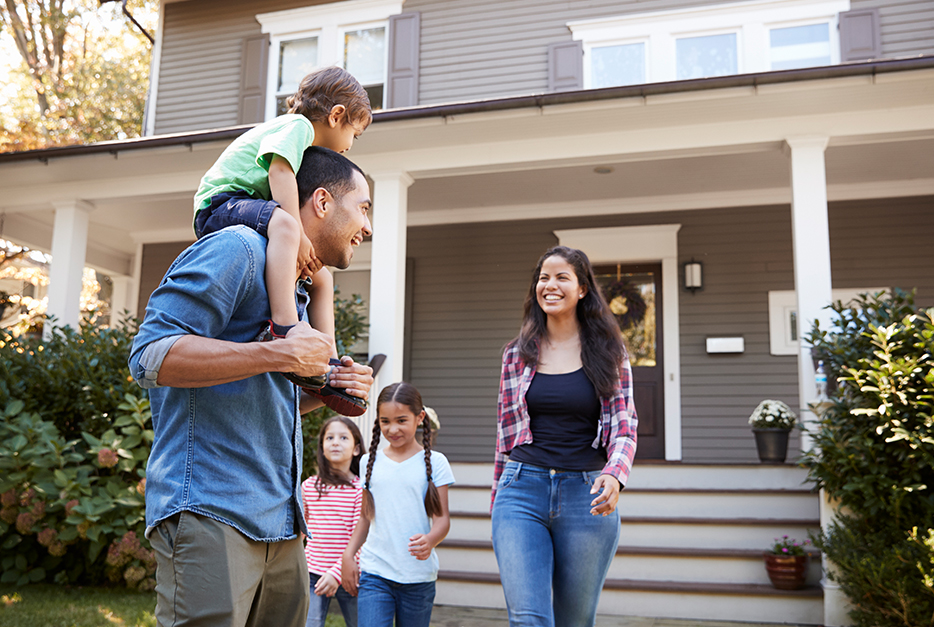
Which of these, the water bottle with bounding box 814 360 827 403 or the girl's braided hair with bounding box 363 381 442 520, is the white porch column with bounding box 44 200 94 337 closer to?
the girl's braided hair with bounding box 363 381 442 520

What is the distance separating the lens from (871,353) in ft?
15.3

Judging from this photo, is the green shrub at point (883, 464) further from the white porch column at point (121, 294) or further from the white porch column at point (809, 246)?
the white porch column at point (121, 294)

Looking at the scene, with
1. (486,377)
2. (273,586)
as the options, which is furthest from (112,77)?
(273,586)

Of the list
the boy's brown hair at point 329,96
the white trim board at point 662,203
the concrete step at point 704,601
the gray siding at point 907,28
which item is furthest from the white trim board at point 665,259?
the boy's brown hair at point 329,96

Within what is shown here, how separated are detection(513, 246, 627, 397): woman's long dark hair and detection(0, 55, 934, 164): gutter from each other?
3.24 meters

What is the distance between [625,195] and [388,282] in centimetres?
308

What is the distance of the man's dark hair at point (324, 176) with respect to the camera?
1.55 metres

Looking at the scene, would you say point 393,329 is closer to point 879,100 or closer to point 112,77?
point 879,100

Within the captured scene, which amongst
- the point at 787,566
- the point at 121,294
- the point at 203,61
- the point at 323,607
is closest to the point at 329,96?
the point at 323,607

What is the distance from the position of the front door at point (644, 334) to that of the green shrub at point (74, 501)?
497 centimetres

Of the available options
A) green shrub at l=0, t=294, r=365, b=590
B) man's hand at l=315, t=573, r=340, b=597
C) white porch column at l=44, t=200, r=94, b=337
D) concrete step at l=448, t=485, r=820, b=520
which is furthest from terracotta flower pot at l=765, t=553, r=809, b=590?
white porch column at l=44, t=200, r=94, b=337

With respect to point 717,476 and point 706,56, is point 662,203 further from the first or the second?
point 717,476

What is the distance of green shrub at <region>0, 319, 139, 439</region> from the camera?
5.79 m

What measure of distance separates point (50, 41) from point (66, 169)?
40.7 ft
